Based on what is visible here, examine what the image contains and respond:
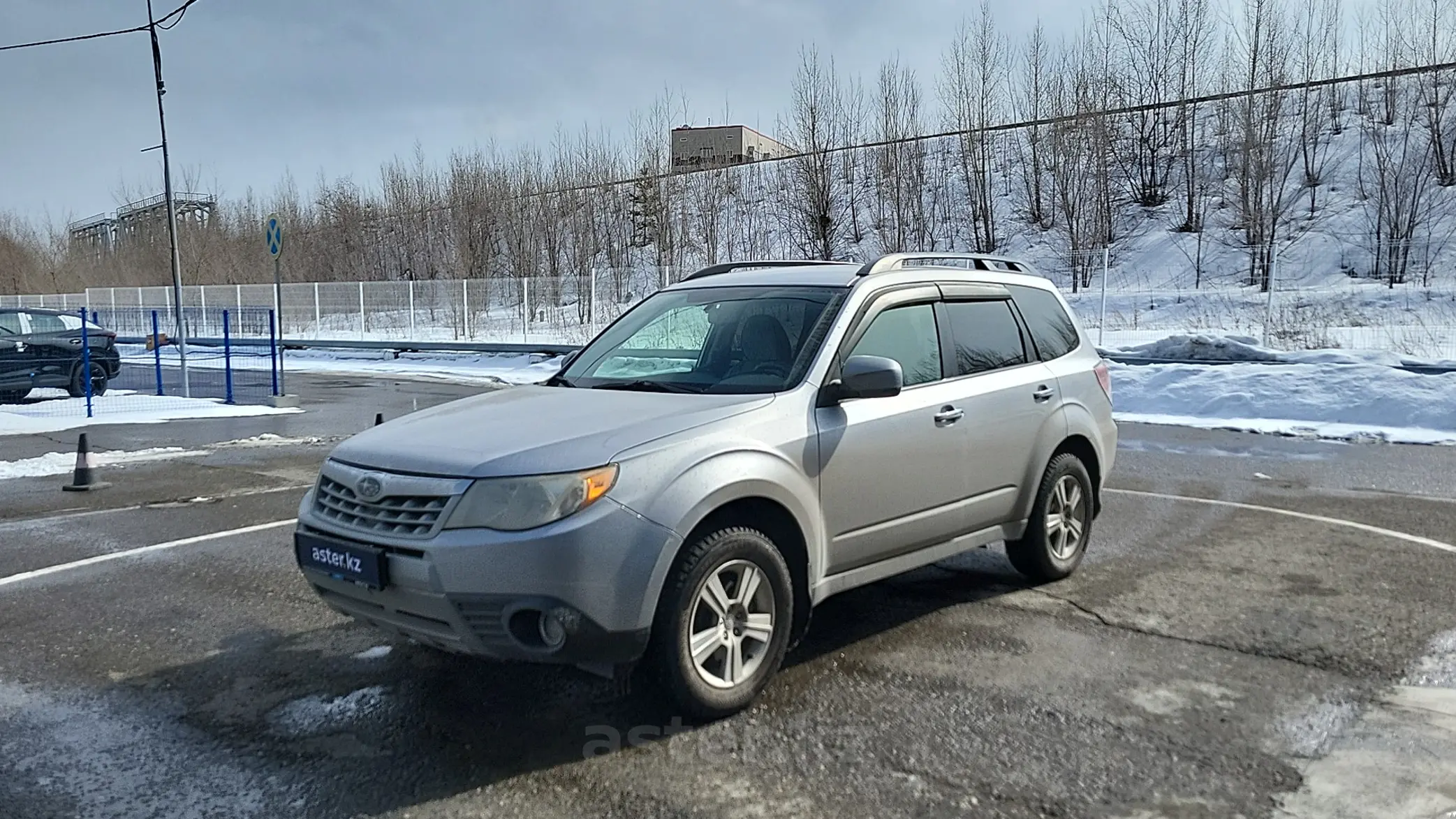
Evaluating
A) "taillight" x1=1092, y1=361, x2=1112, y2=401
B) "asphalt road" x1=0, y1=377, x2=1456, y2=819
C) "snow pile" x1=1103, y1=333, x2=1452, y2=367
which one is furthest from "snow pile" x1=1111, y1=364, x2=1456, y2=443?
"taillight" x1=1092, y1=361, x2=1112, y2=401

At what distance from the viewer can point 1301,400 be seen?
47.9ft

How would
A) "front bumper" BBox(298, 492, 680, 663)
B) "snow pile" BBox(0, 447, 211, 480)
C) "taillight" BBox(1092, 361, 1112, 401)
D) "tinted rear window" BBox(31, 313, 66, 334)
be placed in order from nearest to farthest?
"front bumper" BBox(298, 492, 680, 663) → "taillight" BBox(1092, 361, 1112, 401) → "snow pile" BBox(0, 447, 211, 480) → "tinted rear window" BBox(31, 313, 66, 334)

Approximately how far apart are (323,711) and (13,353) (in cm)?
1559

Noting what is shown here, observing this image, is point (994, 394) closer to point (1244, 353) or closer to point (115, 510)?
point (115, 510)

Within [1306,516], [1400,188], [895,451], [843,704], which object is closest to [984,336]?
[895,451]

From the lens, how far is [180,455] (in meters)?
11.8

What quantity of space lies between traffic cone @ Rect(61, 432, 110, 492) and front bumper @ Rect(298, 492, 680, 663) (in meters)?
7.33

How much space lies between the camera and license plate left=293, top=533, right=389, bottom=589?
3.84 m

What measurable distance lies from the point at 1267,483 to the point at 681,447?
7.49 m

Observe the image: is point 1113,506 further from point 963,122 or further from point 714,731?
point 963,122

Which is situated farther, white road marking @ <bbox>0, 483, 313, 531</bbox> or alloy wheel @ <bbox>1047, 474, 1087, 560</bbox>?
white road marking @ <bbox>0, 483, 313, 531</bbox>

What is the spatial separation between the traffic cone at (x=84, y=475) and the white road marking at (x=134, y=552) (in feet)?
9.10

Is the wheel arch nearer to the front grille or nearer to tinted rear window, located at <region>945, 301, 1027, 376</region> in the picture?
the front grille

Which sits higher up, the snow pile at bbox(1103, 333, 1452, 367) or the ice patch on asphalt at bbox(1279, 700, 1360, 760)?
the snow pile at bbox(1103, 333, 1452, 367)
